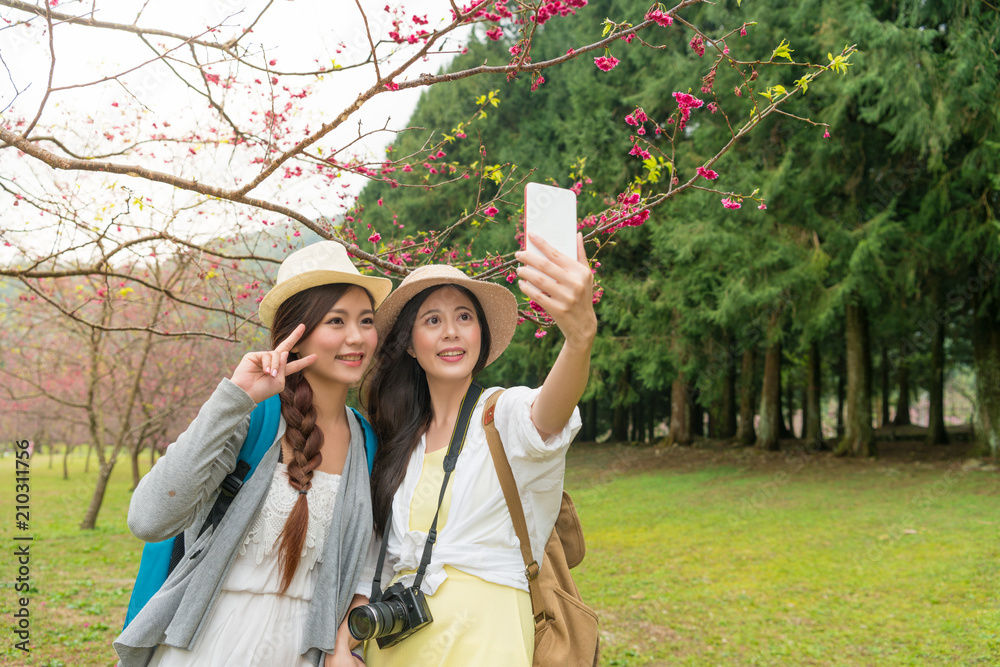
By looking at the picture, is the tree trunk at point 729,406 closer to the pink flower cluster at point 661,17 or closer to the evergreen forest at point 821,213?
the evergreen forest at point 821,213

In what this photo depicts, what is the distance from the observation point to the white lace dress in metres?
1.90

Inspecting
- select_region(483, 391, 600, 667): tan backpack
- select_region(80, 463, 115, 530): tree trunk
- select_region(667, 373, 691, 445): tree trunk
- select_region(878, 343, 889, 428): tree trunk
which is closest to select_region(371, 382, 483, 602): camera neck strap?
select_region(483, 391, 600, 667): tan backpack

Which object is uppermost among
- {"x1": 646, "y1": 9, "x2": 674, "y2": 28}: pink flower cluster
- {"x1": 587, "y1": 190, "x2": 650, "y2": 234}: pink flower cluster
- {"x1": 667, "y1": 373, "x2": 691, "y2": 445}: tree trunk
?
{"x1": 646, "y1": 9, "x2": 674, "y2": 28}: pink flower cluster

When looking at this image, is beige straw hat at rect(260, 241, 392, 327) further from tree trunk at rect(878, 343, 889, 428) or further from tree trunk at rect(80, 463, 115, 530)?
tree trunk at rect(878, 343, 889, 428)

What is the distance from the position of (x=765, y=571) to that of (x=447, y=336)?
261 inches

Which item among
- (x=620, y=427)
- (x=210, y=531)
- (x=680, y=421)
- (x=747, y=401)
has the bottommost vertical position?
(x=620, y=427)

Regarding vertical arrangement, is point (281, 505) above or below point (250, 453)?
below

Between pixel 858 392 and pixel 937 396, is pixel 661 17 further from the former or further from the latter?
pixel 937 396

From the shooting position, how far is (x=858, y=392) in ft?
45.9

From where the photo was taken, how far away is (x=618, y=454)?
19562 millimetres

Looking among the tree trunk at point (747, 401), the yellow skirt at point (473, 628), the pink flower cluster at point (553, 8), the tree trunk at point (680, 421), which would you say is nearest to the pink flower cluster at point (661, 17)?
the pink flower cluster at point (553, 8)

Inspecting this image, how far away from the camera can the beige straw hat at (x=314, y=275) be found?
215 centimetres

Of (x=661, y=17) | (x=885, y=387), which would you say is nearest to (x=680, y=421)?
(x=885, y=387)

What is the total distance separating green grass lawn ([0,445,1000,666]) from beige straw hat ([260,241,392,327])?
4180 mm
